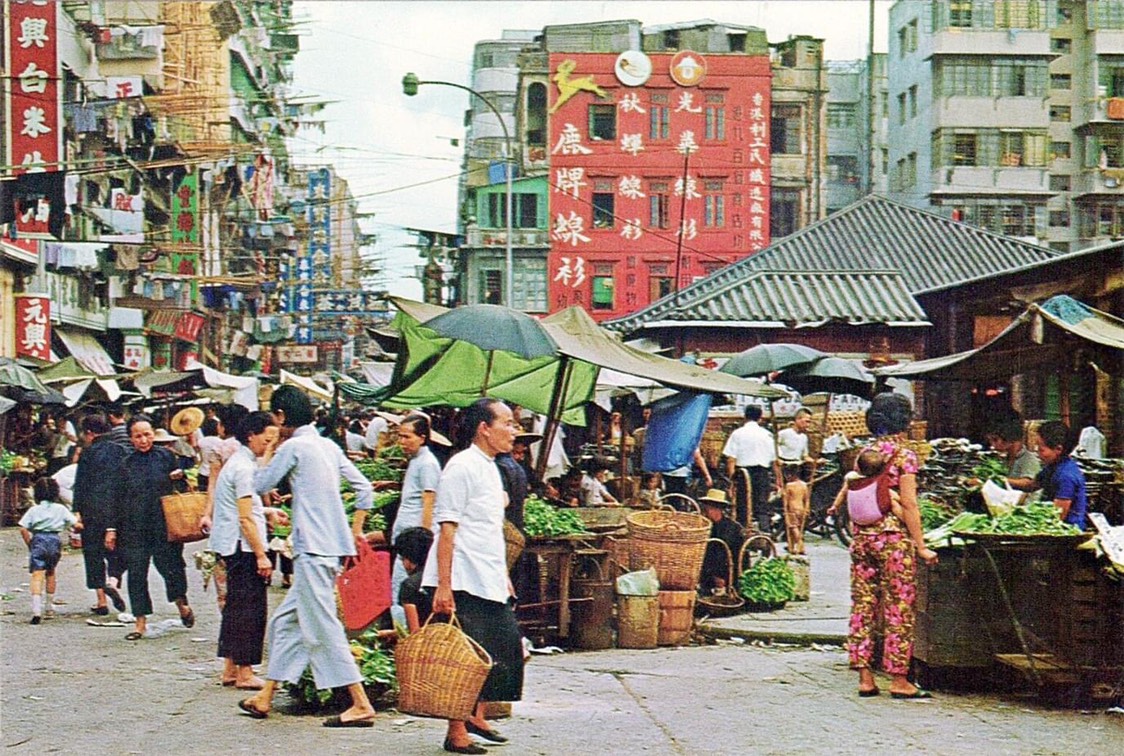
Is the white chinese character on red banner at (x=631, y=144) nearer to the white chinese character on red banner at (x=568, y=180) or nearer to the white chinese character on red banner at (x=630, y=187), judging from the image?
the white chinese character on red banner at (x=630, y=187)

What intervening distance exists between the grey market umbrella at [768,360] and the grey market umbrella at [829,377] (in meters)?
0.41

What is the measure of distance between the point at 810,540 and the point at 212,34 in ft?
123

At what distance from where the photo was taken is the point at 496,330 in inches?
447

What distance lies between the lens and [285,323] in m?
67.9

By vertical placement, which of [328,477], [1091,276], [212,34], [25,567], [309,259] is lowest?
[25,567]

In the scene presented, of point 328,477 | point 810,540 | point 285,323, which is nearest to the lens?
point 328,477

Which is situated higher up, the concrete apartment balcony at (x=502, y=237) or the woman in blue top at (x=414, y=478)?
the concrete apartment balcony at (x=502, y=237)

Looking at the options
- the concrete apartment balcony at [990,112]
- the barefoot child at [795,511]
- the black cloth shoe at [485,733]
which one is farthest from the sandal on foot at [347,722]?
the concrete apartment balcony at [990,112]

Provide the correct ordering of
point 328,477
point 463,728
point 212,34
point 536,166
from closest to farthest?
1. point 463,728
2. point 328,477
3. point 212,34
4. point 536,166

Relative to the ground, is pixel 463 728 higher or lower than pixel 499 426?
lower

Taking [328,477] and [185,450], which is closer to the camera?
[328,477]

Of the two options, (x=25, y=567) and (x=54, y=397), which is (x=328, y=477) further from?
(x=54, y=397)

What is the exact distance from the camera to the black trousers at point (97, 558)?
1283cm

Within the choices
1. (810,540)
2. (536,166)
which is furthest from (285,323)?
(810,540)
